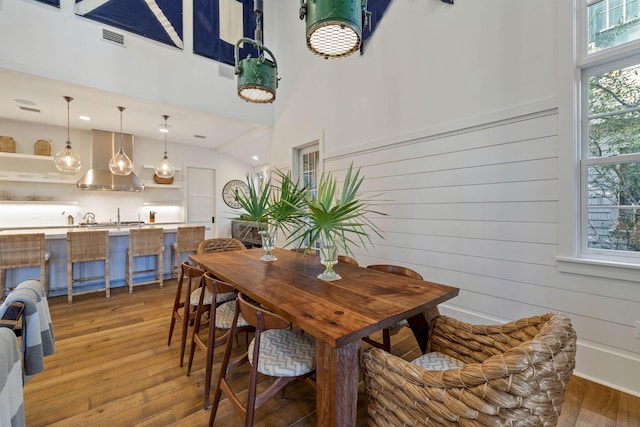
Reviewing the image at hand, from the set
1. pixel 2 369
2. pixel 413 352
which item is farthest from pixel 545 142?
pixel 2 369

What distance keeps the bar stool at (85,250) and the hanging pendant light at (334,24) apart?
393 centimetres

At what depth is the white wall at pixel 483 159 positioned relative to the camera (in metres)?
2.01

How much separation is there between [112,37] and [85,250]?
279cm

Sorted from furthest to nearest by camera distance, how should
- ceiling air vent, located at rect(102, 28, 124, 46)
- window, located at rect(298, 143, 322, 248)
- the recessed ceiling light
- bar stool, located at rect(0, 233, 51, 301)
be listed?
window, located at rect(298, 143, 322, 248) → the recessed ceiling light → ceiling air vent, located at rect(102, 28, 124, 46) → bar stool, located at rect(0, 233, 51, 301)

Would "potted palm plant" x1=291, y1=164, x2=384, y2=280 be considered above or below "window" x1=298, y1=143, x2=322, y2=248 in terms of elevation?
below

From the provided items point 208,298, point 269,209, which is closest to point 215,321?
point 208,298

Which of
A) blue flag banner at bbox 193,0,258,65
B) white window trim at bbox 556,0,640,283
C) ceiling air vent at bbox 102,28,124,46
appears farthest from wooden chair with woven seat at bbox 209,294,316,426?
blue flag banner at bbox 193,0,258,65

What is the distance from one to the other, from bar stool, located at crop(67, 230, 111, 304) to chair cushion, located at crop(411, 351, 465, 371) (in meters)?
4.25

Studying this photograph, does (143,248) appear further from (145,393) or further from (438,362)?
(438,362)

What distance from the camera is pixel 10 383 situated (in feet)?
3.04

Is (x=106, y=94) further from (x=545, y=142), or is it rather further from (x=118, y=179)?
(x=545, y=142)

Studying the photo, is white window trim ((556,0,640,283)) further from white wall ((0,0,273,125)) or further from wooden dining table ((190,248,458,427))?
white wall ((0,0,273,125))

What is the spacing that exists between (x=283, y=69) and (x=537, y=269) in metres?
4.69

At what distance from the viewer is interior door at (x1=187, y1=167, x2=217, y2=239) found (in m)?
6.50
